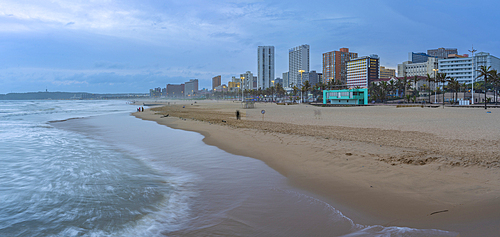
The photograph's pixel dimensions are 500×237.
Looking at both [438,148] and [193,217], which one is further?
[438,148]

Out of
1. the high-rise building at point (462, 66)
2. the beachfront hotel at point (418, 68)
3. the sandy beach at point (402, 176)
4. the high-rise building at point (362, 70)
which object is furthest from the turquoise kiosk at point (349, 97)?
the beachfront hotel at point (418, 68)

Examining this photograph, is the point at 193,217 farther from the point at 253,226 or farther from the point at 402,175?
the point at 402,175

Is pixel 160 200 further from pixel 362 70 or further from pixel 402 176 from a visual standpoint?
pixel 362 70

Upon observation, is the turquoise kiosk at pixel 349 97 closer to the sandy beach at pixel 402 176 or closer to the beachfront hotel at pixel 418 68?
the sandy beach at pixel 402 176

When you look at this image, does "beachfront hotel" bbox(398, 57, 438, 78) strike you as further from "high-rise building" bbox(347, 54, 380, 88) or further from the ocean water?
the ocean water

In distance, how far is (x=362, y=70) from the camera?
182375 millimetres

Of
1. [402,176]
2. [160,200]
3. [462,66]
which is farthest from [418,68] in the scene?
[160,200]

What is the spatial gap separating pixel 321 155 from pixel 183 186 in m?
4.75

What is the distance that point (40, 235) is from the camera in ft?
15.0

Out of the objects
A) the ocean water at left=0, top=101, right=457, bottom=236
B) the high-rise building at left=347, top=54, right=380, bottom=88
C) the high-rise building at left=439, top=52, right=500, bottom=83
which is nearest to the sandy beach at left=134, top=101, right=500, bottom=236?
the ocean water at left=0, top=101, right=457, bottom=236

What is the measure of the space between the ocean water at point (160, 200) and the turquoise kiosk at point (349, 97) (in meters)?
58.2

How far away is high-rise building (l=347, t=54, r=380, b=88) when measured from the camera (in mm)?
179125

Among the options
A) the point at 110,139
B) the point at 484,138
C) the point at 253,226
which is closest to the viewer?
the point at 253,226

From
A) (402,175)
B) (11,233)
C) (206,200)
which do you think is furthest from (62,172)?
(402,175)
